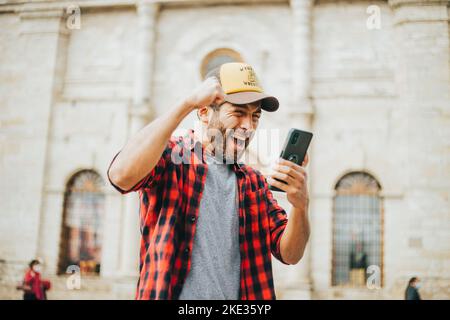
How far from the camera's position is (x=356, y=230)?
13219mm

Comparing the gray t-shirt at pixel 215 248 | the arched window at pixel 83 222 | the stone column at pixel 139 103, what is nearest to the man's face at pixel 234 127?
the gray t-shirt at pixel 215 248

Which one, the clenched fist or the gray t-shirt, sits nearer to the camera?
the clenched fist

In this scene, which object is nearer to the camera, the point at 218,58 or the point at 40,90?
the point at 218,58

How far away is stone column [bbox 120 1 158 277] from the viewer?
44.5ft

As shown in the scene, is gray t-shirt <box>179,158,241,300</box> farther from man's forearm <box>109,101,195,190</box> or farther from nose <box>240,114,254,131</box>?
man's forearm <box>109,101,195,190</box>

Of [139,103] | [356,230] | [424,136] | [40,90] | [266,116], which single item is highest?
[40,90]

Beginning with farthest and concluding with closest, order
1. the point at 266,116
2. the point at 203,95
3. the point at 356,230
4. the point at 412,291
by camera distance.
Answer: the point at 266,116 < the point at 356,230 < the point at 412,291 < the point at 203,95

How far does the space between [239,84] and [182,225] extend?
64cm

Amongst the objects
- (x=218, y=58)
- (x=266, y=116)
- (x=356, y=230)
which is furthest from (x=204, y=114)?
(x=218, y=58)

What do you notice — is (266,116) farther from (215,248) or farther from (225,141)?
(215,248)

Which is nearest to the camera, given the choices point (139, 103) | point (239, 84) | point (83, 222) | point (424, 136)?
point (239, 84)

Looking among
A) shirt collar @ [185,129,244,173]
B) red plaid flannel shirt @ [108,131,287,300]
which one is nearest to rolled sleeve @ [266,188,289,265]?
red plaid flannel shirt @ [108,131,287,300]

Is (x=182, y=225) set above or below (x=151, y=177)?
below

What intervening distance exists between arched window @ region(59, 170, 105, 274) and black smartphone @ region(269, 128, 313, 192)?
1303 cm
